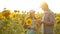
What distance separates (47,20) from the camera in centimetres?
238

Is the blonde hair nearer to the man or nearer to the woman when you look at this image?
the man

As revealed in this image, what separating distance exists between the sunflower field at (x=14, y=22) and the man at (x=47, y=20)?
5 centimetres

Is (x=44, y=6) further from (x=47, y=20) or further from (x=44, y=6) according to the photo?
(x=47, y=20)

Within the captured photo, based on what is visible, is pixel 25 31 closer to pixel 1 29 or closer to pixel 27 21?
pixel 27 21

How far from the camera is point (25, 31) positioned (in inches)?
93.2

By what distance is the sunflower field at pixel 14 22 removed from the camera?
2332mm

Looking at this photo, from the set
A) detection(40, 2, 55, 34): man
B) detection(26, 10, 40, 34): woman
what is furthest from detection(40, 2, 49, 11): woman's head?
detection(26, 10, 40, 34): woman

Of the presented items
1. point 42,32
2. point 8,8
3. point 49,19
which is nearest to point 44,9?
point 49,19

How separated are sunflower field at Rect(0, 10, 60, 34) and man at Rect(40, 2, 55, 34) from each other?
5 centimetres

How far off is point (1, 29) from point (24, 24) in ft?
0.92

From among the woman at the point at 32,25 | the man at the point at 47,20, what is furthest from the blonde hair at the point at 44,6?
the woman at the point at 32,25

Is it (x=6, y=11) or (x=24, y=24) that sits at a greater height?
(x=6, y=11)

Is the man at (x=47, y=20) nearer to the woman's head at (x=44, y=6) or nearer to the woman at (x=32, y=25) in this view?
the woman's head at (x=44, y=6)

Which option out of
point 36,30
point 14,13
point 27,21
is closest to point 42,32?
point 36,30
